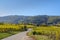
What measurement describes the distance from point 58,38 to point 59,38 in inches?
6.6

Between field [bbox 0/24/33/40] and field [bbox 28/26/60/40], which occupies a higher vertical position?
field [bbox 28/26/60/40]

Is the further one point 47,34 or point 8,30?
point 8,30

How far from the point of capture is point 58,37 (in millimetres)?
16094

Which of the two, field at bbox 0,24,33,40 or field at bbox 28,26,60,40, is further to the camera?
field at bbox 0,24,33,40

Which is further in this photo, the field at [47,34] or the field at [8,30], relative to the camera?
the field at [8,30]

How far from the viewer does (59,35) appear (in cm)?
1590

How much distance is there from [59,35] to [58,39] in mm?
401

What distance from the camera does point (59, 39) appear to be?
52.3 feet

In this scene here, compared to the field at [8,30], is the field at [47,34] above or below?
above

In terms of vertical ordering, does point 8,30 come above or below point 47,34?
below

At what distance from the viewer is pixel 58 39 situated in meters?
16.1

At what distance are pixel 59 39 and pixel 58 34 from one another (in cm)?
42

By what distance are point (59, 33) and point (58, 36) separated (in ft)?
0.86

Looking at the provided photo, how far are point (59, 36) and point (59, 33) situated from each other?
246mm
